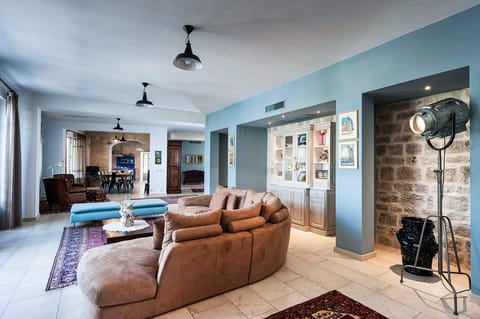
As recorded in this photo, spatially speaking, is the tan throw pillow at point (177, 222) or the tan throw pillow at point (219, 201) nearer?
the tan throw pillow at point (177, 222)

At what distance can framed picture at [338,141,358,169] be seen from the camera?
3576 mm

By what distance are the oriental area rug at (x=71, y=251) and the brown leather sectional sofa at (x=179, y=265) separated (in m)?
0.63

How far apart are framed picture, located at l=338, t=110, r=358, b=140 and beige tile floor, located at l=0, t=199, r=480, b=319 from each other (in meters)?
1.81

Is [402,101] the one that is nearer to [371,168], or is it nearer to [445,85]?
[445,85]

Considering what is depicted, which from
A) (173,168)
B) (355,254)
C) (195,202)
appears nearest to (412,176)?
(355,254)

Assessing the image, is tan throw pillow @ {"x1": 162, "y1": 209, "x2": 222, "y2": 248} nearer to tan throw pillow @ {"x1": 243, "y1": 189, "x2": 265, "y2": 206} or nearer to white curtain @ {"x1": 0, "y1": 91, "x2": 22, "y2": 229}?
tan throw pillow @ {"x1": 243, "y1": 189, "x2": 265, "y2": 206}

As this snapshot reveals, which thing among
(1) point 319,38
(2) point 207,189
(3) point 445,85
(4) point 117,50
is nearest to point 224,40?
(1) point 319,38

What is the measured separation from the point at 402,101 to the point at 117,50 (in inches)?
176

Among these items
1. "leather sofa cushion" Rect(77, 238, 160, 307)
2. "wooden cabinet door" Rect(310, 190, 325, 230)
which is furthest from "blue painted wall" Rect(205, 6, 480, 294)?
"leather sofa cushion" Rect(77, 238, 160, 307)

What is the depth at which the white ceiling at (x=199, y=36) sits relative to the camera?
2531mm

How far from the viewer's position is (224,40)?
10.7 ft

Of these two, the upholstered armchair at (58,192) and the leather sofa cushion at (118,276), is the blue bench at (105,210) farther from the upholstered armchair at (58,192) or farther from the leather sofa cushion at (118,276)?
the leather sofa cushion at (118,276)

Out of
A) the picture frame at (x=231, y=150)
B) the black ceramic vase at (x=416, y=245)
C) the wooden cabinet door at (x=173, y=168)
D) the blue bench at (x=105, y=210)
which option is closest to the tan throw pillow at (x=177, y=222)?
the black ceramic vase at (x=416, y=245)

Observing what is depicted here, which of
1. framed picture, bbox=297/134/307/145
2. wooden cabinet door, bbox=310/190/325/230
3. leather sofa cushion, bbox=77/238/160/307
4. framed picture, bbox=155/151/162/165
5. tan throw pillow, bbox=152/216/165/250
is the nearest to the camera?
leather sofa cushion, bbox=77/238/160/307
